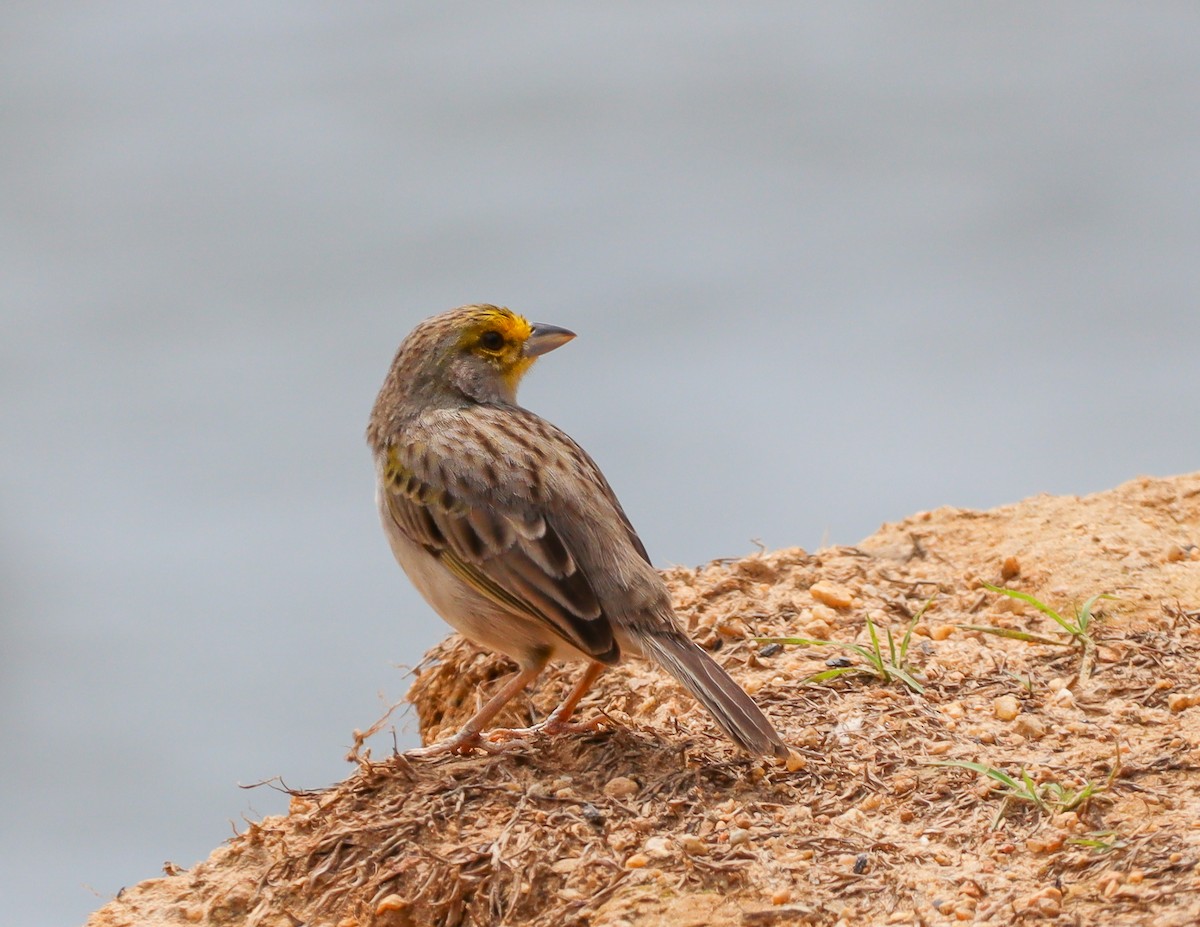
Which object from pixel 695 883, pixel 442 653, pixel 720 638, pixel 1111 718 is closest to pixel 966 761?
pixel 1111 718

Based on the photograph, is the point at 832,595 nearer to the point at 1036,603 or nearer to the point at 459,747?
the point at 1036,603

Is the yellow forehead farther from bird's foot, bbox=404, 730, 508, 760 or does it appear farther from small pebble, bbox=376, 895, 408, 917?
small pebble, bbox=376, 895, 408, 917

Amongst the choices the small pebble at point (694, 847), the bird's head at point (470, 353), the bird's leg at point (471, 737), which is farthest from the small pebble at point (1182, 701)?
the bird's head at point (470, 353)

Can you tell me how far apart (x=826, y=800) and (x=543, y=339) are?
256 centimetres

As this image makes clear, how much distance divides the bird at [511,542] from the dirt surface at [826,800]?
0.29 meters

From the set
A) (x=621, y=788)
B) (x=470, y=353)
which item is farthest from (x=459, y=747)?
(x=470, y=353)

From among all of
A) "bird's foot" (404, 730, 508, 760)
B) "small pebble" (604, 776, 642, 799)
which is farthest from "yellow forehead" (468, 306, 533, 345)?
"small pebble" (604, 776, 642, 799)

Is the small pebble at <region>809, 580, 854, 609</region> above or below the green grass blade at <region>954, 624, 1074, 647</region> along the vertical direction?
above

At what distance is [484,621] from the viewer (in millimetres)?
6066

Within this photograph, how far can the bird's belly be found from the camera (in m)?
5.99

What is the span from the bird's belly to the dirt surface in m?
0.36

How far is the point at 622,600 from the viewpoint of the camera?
5891 mm

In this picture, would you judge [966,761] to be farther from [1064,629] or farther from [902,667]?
[1064,629]

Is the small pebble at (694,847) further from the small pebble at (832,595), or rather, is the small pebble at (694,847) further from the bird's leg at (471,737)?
the small pebble at (832,595)
